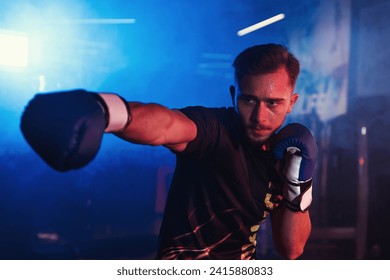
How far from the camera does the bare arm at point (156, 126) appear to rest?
117cm

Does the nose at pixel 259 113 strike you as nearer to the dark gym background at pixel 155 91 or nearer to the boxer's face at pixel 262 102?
the boxer's face at pixel 262 102

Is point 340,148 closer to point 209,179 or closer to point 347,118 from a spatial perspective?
point 347,118

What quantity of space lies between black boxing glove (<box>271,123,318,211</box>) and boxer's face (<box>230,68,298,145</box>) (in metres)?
0.07

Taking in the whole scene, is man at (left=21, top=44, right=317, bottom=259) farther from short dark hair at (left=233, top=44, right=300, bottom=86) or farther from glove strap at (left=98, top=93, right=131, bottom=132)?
glove strap at (left=98, top=93, right=131, bottom=132)

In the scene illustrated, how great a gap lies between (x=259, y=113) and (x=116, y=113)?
2.51ft

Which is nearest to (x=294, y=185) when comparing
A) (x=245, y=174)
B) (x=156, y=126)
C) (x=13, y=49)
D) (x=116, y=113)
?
(x=245, y=174)

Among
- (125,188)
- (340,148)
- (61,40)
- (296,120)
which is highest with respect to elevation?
(61,40)

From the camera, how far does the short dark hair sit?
1710 millimetres

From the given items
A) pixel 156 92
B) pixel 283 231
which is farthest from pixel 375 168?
pixel 156 92

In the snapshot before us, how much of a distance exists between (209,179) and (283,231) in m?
0.42

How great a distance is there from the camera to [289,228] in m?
Answer: 1.80

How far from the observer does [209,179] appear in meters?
1.66

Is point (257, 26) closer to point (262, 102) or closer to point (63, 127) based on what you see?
point (262, 102)
